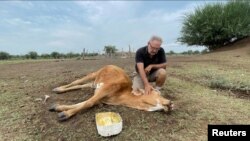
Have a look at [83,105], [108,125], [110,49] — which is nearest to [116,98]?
[83,105]

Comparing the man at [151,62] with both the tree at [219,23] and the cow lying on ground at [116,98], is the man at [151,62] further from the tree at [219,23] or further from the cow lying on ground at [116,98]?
the tree at [219,23]

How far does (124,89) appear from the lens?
202 inches

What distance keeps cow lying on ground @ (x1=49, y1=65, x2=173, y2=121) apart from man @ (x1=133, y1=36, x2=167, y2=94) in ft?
1.00

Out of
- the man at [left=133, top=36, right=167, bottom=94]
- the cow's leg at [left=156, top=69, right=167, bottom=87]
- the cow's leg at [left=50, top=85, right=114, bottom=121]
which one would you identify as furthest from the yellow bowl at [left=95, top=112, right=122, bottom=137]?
the cow's leg at [left=156, top=69, right=167, bottom=87]

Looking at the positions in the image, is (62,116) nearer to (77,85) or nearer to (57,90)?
(57,90)

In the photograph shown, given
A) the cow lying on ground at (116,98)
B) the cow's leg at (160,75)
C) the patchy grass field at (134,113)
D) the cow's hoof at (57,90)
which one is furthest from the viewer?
the cow's hoof at (57,90)

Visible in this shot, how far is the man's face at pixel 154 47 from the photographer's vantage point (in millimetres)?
5180

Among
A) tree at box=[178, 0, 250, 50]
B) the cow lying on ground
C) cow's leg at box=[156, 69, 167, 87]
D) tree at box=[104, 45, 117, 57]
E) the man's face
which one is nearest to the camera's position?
the cow lying on ground

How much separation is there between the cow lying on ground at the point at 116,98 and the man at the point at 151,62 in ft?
1.00

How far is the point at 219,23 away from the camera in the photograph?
15664mm

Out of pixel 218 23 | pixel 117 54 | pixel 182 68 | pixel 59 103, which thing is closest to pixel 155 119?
pixel 59 103

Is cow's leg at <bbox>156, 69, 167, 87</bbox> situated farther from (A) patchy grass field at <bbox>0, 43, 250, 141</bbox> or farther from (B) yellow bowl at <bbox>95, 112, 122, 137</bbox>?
(B) yellow bowl at <bbox>95, 112, 122, 137</bbox>

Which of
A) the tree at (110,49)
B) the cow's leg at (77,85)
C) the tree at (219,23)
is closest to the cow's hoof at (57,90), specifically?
the cow's leg at (77,85)

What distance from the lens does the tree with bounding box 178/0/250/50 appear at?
15.8m
